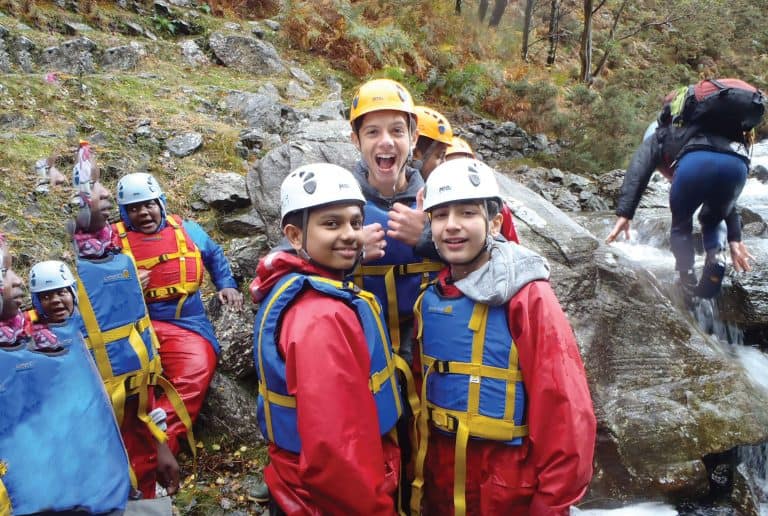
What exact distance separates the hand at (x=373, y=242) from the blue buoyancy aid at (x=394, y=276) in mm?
280

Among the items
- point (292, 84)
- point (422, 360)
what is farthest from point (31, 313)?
point (292, 84)

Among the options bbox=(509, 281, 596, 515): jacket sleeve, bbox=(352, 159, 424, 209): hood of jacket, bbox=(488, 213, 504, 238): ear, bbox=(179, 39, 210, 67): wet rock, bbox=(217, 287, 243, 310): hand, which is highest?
bbox=(179, 39, 210, 67): wet rock

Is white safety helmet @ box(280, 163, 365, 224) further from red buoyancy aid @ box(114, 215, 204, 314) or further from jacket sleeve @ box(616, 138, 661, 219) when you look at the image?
jacket sleeve @ box(616, 138, 661, 219)

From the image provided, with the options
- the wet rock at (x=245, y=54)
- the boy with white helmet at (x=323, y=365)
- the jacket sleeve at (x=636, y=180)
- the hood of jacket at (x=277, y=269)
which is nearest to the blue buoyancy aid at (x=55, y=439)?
the boy with white helmet at (x=323, y=365)

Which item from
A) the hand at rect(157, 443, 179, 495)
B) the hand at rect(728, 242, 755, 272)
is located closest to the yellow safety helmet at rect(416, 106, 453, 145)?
the hand at rect(157, 443, 179, 495)

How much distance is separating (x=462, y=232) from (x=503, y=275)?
12.8 inches

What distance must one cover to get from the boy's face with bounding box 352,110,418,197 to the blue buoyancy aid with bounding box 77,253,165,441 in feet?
7.21

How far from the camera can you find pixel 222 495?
4.03 m

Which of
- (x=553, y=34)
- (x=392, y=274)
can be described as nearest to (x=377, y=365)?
(x=392, y=274)

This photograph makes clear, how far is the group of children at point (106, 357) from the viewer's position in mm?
2270

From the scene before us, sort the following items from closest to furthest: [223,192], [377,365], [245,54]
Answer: [377,365] < [223,192] < [245,54]

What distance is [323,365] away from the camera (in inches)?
79.8

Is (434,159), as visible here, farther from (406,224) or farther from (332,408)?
(332,408)

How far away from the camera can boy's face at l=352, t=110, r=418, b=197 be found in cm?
306
